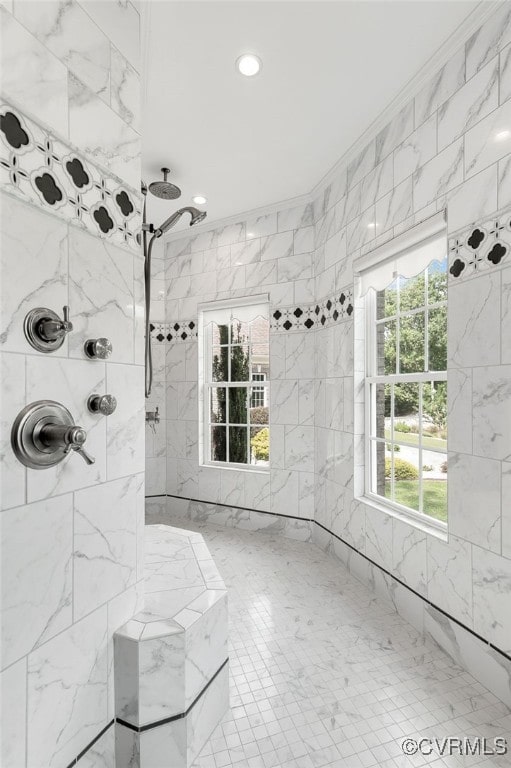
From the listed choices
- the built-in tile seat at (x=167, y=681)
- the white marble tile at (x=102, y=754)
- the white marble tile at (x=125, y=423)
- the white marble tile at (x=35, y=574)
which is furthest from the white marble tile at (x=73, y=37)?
the white marble tile at (x=102, y=754)

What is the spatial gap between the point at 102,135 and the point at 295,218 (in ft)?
7.52

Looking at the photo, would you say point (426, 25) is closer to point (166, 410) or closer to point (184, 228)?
point (184, 228)

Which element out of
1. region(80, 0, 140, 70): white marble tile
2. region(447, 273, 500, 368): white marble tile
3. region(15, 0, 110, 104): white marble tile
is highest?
region(80, 0, 140, 70): white marble tile

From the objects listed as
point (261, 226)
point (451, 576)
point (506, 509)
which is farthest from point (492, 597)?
point (261, 226)

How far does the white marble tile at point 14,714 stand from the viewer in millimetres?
947

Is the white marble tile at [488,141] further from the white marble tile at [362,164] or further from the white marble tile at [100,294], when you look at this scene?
the white marble tile at [100,294]

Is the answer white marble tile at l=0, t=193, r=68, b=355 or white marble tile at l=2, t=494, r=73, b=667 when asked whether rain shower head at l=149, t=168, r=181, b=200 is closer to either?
white marble tile at l=0, t=193, r=68, b=355

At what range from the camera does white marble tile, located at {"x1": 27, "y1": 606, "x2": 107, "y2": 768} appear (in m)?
1.03

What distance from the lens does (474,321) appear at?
1730 millimetres

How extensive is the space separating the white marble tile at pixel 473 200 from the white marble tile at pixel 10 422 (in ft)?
6.03

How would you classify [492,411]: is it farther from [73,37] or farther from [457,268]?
[73,37]

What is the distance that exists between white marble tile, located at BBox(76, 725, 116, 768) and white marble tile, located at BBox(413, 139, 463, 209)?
2.54 metres

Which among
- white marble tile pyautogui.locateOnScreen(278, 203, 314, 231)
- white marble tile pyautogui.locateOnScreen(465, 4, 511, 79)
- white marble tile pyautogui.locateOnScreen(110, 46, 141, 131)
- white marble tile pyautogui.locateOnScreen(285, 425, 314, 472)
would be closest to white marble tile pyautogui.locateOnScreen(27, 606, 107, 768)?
white marble tile pyautogui.locateOnScreen(110, 46, 141, 131)

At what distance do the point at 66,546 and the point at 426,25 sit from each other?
250cm
